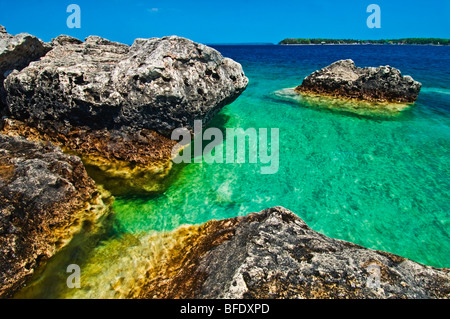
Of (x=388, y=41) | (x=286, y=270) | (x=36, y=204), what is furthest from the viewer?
(x=388, y=41)

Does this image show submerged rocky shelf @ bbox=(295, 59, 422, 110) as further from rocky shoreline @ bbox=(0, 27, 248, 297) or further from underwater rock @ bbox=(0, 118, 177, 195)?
underwater rock @ bbox=(0, 118, 177, 195)

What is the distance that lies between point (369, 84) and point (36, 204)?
2007 centimetres

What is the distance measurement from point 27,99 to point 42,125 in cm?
117

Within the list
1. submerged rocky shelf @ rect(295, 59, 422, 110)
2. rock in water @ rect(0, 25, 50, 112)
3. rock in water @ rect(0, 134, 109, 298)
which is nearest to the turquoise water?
rock in water @ rect(0, 134, 109, 298)

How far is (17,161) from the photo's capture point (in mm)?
7055

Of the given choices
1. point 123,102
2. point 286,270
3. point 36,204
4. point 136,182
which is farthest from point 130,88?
point 286,270

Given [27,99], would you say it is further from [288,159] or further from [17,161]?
[288,159]

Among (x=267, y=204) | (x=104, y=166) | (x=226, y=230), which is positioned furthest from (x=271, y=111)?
(x=226, y=230)

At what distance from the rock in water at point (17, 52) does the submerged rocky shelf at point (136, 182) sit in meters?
0.04

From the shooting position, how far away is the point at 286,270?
405 centimetres

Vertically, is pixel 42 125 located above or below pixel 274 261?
above

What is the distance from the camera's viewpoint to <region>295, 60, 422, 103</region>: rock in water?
1759cm

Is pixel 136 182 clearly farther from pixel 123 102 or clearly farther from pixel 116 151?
pixel 123 102

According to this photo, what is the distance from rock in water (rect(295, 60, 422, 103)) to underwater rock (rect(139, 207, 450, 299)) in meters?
16.4
